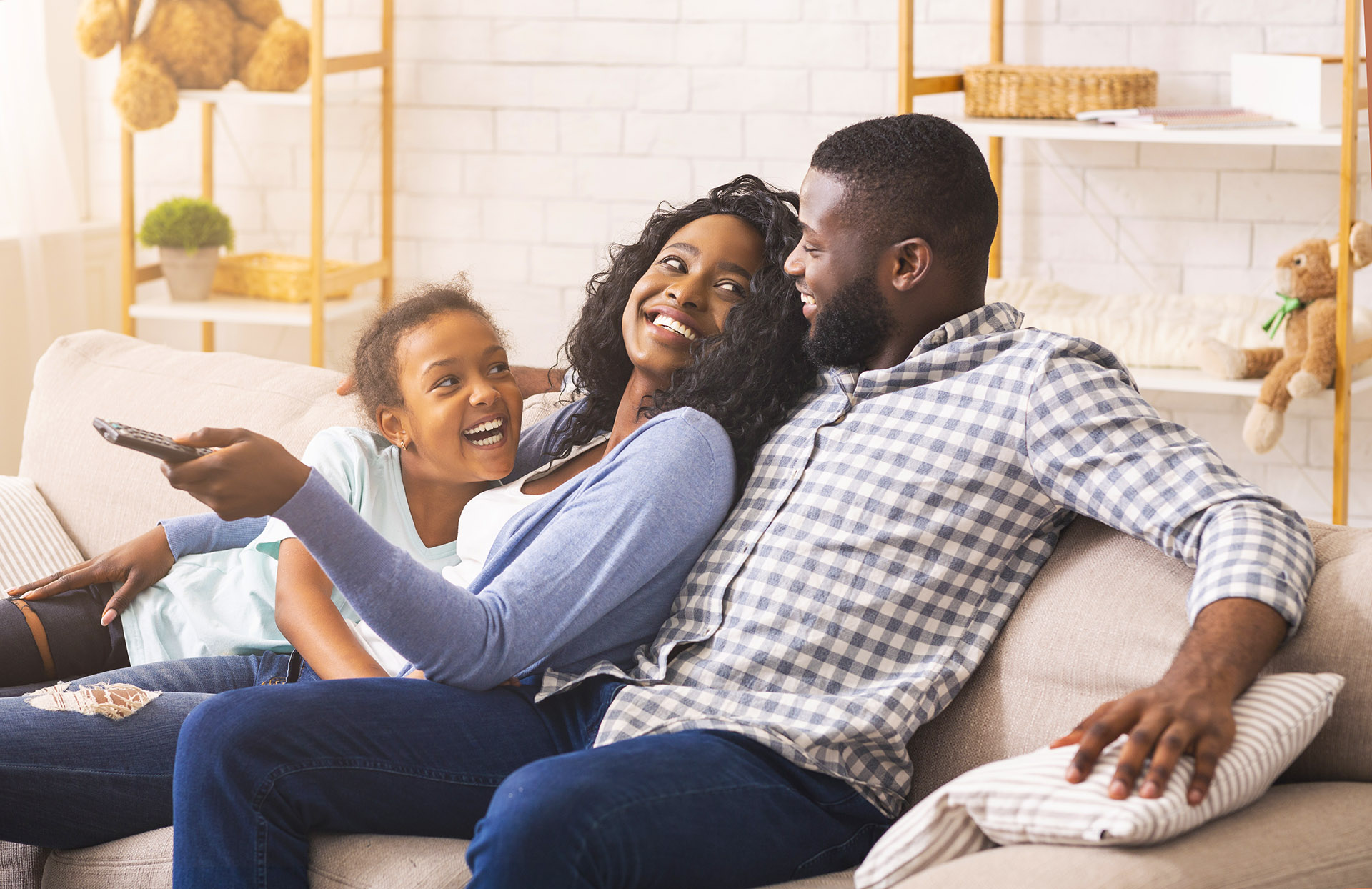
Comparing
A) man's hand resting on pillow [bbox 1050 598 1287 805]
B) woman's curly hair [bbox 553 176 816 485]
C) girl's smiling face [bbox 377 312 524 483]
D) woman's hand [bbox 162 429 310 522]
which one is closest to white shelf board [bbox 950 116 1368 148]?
woman's curly hair [bbox 553 176 816 485]

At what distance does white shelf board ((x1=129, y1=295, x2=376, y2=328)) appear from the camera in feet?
10.9

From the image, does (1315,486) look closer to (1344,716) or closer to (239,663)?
(1344,716)

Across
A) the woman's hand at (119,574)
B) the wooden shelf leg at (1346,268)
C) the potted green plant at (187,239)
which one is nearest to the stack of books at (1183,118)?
the wooden shelf leg at (1346,268)

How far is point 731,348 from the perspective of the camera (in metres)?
1.67

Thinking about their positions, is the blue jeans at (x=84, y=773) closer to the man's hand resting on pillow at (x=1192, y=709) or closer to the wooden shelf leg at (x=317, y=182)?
the man's hand resting on pillow at (x=1192, y=709)

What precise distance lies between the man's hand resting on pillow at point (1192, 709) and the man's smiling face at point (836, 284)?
52cm

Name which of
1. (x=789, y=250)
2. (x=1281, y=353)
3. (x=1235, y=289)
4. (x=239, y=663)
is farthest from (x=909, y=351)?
(x=1235, y=289)

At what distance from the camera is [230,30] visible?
10.8 ft

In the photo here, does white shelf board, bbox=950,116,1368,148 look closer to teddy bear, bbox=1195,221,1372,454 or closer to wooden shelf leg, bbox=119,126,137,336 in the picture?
teddy bear, bbox=1195,221,1372,454

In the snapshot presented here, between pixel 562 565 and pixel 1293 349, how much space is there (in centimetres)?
177

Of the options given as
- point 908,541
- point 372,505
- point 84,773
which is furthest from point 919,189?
point 84,773

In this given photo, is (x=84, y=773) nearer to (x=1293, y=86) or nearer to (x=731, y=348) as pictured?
(x=731, y=348)

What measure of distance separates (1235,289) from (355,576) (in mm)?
2391

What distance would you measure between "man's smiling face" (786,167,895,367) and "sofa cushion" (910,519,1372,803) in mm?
318
